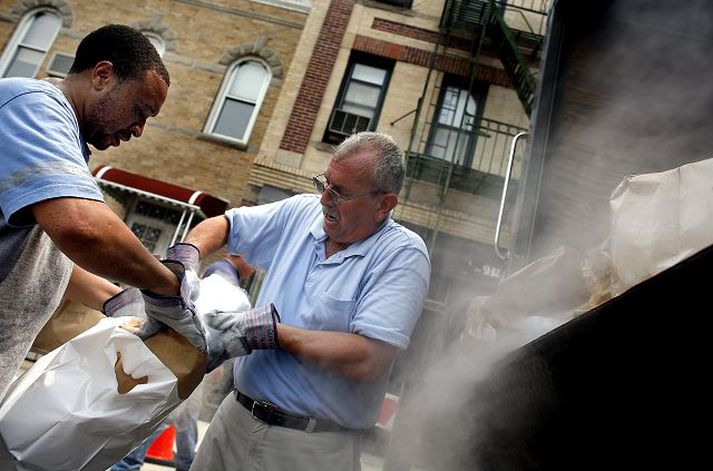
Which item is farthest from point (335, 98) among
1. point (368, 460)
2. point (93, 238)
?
point (93, 238)

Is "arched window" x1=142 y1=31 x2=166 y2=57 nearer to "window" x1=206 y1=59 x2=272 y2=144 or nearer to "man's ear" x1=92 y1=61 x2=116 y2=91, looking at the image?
"window" x1=206 y1=59 x2=272 y2=144

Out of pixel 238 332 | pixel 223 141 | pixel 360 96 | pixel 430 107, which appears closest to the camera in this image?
pixel 238 332

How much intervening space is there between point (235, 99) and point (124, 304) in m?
8.51

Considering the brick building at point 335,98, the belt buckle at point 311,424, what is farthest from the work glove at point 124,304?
the brick building at point 335,98

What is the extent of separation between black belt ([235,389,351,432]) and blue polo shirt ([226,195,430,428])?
0.09 feet

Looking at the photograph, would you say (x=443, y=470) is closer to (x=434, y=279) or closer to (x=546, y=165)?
(x=546, y=165)

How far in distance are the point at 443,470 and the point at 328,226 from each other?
1571mm

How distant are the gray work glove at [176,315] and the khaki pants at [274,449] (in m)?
0.49

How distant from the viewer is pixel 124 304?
5.78 feet

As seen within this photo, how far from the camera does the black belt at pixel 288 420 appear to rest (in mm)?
1567

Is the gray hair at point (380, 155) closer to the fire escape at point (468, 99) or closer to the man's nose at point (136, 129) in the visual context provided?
the man's nose at point (136, 129)

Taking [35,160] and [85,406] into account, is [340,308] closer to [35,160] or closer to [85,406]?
[85,406]

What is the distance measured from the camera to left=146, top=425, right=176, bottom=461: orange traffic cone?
4168mm

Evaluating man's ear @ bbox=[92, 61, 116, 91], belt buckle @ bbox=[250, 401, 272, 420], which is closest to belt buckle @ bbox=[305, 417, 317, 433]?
belt buckle @ bbox=[250, 401, 272, 420]
